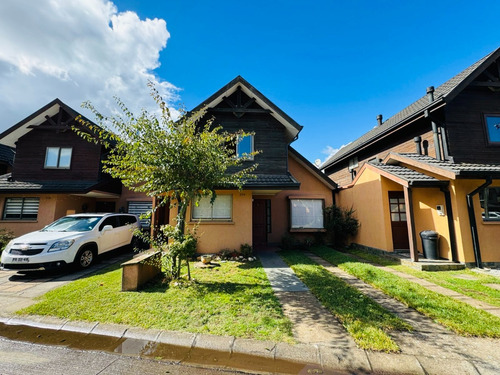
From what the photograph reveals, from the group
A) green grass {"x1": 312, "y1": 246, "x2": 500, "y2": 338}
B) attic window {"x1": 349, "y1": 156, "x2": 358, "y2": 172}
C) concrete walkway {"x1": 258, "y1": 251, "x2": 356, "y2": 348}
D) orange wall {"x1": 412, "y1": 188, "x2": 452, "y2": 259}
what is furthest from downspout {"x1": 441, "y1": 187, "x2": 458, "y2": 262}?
attic window {"x1": 349, "y1": 156, "x2": 358, "y2": 172}

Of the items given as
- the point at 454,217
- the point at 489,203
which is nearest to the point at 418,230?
the point at 454,217

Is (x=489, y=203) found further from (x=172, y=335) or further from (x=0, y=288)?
(x=0, y=288)

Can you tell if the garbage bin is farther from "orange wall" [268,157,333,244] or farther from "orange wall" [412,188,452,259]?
"orange wall" [268,157,333,244]

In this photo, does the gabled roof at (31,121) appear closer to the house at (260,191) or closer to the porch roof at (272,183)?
the house at (260,191)

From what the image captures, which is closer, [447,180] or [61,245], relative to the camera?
[61,245]

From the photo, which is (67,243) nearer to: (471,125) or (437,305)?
(437,305)

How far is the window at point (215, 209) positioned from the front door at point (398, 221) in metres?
7.31

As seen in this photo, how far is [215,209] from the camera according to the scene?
9188mm

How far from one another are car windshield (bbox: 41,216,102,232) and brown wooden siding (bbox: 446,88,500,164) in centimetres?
1436

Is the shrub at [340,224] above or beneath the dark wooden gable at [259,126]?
beneath

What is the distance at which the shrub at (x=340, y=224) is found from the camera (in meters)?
10.7

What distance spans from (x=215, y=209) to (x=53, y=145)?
11412 millimetres

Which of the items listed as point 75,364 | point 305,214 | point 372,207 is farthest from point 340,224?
point 75,364

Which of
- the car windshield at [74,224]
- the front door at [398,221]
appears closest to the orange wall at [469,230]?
the front door at [398,221]
